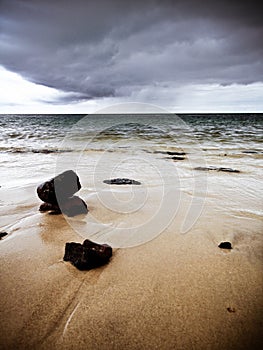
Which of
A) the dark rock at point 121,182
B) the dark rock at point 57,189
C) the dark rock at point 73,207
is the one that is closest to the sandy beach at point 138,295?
the dark rock at point 73,207

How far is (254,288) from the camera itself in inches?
78.8

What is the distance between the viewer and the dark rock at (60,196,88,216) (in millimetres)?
3534

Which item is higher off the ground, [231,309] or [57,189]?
[57,189]

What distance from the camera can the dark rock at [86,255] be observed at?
7.34ft

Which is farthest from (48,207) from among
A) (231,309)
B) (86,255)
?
(231,309)

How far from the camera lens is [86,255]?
2246mm

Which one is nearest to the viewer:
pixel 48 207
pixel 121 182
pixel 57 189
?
pixel 57 189

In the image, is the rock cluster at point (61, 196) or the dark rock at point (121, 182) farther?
the dark rock at point (121, 182)

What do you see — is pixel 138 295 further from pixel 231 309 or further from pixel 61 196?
pixel 61 196

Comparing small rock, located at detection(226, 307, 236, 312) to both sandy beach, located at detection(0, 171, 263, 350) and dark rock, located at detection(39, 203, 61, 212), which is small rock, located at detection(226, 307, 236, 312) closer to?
sandy beach, located at detection(0, 171, 263, 350)

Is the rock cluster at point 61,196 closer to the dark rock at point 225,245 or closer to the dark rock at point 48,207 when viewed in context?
the dark rock at point 48,207

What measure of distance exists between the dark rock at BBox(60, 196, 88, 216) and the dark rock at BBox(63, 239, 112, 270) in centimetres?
121

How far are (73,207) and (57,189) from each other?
0.37 m

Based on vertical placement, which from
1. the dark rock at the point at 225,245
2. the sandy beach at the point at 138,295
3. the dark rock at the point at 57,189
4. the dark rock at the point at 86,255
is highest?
the dark rock at the point at 57,189
